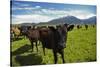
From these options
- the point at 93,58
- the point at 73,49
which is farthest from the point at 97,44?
the point at 73,49

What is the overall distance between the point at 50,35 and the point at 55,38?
72 mm

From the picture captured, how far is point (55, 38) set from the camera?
93.7 inches

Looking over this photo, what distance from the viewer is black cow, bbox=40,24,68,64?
7.66 feet

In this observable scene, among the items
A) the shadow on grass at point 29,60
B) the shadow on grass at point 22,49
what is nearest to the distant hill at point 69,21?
the shadow on grass at point 22,49

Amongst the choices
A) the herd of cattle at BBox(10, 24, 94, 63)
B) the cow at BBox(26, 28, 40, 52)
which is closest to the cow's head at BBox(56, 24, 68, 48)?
the herd of cattle at BBox(10, 24, 94, 63)

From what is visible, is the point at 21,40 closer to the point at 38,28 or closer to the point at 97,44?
the point at 38,28

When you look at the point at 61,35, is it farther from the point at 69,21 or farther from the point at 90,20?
the point at 90,20

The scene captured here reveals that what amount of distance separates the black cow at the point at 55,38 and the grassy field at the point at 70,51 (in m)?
0.05

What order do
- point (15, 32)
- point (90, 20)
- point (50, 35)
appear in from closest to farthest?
point (15, 32), point (50, 35), point (90, 20)

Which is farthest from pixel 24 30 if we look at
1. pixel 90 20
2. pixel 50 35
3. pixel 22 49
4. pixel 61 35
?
pixel 90 20

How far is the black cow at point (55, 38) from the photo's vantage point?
2.33 metres

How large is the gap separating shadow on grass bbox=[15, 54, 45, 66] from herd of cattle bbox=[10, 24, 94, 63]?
13cm

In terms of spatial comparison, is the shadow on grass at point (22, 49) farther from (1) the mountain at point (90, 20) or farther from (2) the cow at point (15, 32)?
(1) the mountain at point (90, 20)

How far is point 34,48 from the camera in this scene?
228 centimetres
